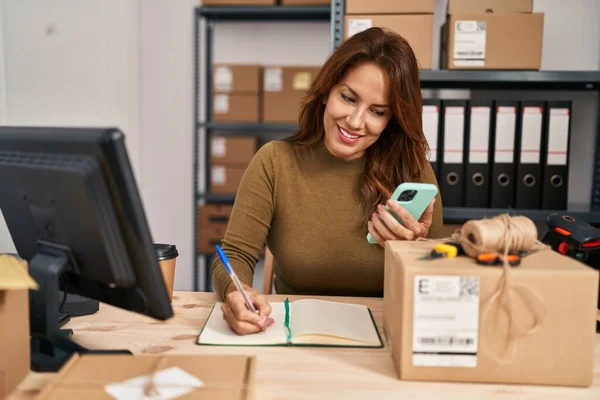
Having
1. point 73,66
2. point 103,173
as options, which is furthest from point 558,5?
point 73,66

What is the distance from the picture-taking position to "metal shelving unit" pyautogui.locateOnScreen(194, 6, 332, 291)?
2.55 metres

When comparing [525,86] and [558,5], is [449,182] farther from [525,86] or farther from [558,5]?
[558,5]

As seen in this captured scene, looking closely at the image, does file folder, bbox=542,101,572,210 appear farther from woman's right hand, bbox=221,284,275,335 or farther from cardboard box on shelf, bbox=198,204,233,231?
cardboard box on shelf, bbox=198,204,233,231

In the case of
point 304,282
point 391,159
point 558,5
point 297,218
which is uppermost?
point 558,5

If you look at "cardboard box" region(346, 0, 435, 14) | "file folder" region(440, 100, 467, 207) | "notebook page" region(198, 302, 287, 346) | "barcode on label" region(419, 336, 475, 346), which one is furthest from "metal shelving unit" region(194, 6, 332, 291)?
"barcode on label" region(419, 336, 475, 346)

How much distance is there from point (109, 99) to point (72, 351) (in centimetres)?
216

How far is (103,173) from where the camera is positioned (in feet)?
2.23

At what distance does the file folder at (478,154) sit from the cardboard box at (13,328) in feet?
4.76

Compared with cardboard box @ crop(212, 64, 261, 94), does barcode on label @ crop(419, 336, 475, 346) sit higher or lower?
lower

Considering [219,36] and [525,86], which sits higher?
[219,36]

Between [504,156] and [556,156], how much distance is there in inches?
6.6

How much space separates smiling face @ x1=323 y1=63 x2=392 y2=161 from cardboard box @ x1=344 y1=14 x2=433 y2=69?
53 cm

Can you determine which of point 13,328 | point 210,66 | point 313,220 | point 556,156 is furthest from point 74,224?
point 210,66

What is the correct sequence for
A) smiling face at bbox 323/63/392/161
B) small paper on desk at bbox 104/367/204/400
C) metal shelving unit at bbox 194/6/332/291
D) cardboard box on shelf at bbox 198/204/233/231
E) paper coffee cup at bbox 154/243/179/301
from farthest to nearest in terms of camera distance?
cardboard box on shelf at bbox 198/204/233/231
metal shelving unit at bbox 194/6/332/291
smiling face at bbox 323/63/392/161
paper coffee cup at bbox 154/243/179/301
small paper on desk at bbox 104/367/204/400
